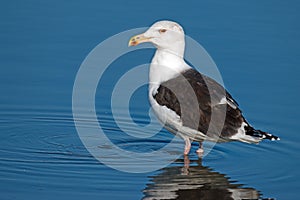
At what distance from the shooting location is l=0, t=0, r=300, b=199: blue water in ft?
31.4

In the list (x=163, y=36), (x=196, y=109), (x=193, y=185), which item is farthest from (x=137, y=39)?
(x=193, y=185)

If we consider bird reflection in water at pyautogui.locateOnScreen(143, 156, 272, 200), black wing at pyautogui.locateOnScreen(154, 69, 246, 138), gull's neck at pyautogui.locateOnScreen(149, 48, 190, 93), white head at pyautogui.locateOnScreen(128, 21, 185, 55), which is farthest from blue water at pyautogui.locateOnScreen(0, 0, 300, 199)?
white head at pyautogui.locateOnScreen(128, 21, 185, 55)

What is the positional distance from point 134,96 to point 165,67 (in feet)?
5.84

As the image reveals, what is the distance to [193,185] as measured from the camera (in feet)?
31.8

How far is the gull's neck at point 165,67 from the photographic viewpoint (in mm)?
10859

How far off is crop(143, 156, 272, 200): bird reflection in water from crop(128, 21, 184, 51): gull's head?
63.0 inches

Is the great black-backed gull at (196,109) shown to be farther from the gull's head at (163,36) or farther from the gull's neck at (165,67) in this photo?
the gull's head at (163,36)

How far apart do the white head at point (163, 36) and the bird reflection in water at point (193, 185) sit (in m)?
1.59

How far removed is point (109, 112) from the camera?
39.7 feet

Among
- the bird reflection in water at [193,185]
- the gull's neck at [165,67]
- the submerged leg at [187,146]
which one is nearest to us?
the bird reflection in water at [193,185]

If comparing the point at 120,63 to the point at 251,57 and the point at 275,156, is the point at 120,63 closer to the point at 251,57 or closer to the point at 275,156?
the point at 251,57

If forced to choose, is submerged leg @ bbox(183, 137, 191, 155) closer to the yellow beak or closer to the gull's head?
the gull's head

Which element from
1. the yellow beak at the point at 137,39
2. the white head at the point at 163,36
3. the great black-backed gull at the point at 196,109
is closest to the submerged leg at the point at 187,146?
the great black-backed gull at the point at 196,109

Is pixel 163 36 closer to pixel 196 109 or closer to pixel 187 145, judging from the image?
pixel 196 109
